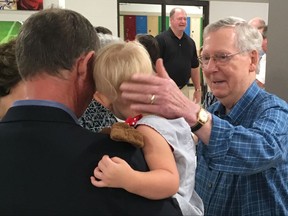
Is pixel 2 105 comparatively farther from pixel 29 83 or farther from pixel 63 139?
pixel 63 139

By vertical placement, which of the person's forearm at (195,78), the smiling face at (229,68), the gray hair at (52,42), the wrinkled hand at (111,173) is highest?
the gray hair at (52,42)

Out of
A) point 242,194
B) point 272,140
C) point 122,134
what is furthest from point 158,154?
point 242,194

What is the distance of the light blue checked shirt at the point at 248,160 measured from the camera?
1381 millimetres

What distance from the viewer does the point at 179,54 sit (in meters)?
5.56

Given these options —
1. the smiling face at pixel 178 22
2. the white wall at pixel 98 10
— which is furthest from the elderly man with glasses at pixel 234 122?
the white wall at pixel 98 10

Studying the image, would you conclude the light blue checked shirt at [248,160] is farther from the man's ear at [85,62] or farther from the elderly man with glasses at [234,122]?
the man's ear at [85,62]

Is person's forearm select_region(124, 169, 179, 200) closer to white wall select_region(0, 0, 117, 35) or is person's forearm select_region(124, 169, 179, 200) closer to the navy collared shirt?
the navy collared shirt

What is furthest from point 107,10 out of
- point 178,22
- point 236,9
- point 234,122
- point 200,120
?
point 200,120

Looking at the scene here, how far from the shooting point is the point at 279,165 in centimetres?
161

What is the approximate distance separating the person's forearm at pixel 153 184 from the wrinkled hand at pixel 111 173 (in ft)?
0.07

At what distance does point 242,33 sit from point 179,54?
3720 mm

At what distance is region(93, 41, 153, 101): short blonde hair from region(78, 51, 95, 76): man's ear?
0.06ft

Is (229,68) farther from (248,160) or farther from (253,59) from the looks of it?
(248,160)

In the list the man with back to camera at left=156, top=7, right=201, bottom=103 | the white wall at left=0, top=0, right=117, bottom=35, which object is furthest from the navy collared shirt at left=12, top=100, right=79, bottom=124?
the white wall at left=0, top=0, right=117, bottom=35
